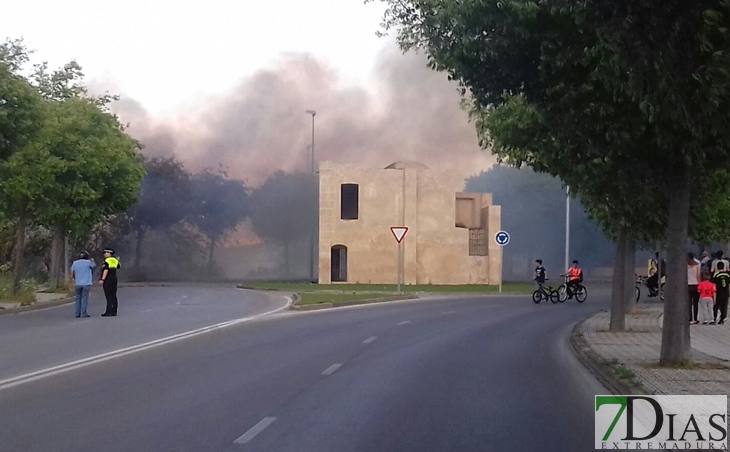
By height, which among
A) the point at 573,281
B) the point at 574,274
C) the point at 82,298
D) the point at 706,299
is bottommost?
the point at 82,298

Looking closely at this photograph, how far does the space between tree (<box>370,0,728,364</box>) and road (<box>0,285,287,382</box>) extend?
781cm

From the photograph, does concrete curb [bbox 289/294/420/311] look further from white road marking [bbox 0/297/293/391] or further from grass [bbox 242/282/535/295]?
white road marking [bbox 0/297/293/391]

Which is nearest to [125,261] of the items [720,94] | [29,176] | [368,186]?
A: [368,186]

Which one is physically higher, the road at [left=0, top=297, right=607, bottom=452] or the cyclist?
the cyclist

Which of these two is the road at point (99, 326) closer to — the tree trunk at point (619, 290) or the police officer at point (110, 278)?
the police officer at point (110, 278)

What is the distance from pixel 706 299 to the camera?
81.5ft

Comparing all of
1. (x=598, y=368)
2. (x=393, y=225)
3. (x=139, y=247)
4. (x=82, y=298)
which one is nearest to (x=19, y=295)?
(x=82, y=298)

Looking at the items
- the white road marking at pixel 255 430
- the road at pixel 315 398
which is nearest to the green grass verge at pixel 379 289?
the road at pixel 315 398

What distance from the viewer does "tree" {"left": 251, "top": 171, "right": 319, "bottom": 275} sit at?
67.3 metres

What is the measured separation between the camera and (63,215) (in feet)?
141

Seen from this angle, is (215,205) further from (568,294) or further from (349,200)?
(568,294)

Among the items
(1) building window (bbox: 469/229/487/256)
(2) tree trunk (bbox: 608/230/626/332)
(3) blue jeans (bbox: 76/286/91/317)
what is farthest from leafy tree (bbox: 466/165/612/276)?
(2) tree trunk (bbox: 608/230/626/332)

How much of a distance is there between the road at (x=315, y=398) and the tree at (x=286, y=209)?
152 feet

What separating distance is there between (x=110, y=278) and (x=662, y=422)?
19628mm
